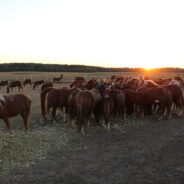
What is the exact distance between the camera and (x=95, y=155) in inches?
239

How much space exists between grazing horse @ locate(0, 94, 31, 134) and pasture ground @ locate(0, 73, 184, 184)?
0.68 metres

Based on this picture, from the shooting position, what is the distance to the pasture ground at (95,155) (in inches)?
191

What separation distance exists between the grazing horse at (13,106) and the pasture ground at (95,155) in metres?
0.68

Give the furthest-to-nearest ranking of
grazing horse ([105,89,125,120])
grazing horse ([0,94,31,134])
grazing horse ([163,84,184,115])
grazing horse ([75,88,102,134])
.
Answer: grazing horse ([163,84,184,115]) → grazing horse ([105,89,125,120]) → grazing horse ([75,88,102,134]) → grazing horse ([0,94,31,134])

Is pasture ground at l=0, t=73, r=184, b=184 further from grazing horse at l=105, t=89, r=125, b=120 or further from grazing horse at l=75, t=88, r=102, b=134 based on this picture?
grazing horse at l=105, t=89, r=125, b=120

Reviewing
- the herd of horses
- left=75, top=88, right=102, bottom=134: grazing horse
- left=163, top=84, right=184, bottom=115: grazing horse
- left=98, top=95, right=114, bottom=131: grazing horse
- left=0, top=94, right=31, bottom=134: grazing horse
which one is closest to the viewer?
left=0, top=94, right=31, bottom=134: grazing horse

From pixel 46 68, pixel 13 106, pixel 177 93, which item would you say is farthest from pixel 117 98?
pixel 46 68

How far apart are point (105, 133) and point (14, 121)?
442 cm

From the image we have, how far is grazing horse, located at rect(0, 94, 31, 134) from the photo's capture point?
7.25 meters

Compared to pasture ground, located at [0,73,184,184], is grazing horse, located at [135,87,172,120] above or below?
above

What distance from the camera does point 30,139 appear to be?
7.11 meters

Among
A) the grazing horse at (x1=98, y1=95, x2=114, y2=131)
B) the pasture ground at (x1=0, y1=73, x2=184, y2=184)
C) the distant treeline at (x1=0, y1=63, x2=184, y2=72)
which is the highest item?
the distant treeline at (x1=0, y1=63, x2=184, y2=72)

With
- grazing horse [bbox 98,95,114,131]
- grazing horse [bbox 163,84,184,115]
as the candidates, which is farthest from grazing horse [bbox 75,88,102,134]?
grazing horse [bbox 163,84,184,115]

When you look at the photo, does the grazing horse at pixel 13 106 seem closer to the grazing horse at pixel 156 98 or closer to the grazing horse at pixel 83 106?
the grazing horse at pixel 83 106
